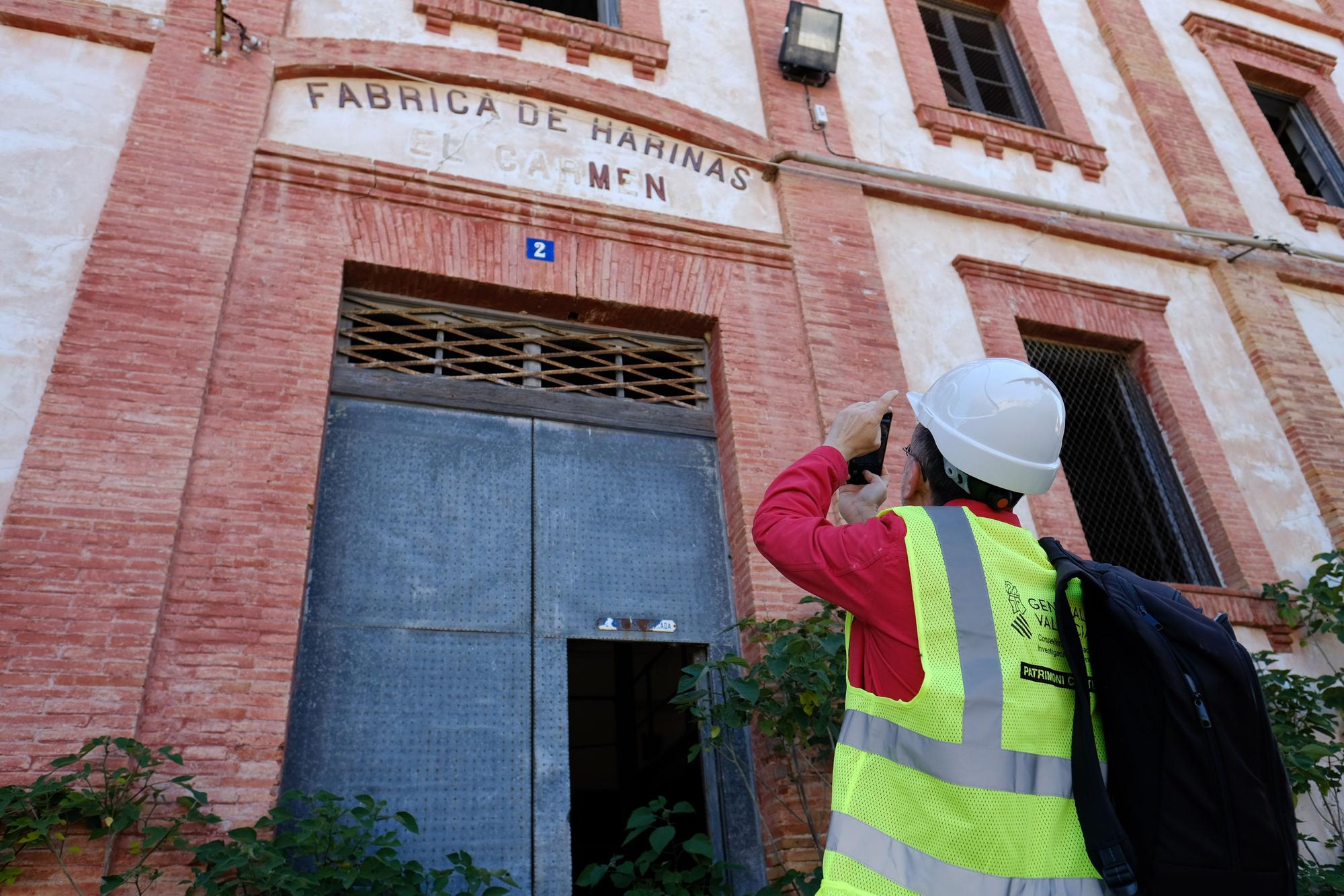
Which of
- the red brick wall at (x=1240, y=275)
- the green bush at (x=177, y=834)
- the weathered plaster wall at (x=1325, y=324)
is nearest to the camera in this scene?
the green bush at (x=177, y=834)

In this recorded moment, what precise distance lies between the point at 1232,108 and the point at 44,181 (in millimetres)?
9204

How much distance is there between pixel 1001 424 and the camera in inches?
85.9

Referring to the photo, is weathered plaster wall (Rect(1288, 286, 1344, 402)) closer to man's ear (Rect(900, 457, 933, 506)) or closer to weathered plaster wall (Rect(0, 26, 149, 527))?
man's ear (Rect(900, 457, 933, 506))

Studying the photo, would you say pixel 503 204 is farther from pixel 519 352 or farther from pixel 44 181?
pixel 44 181

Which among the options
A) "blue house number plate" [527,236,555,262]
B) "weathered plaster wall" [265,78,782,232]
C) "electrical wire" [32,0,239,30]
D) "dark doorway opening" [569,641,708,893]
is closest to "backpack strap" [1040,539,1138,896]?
"blue house number plate" [527,236,555,262]

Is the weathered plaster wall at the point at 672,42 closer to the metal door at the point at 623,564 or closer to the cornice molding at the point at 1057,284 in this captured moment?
the cornice molding at the point at 1057,284

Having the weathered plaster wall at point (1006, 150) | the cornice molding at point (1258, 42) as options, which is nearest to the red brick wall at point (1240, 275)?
the weathered plaster wall at point (1006, 150)

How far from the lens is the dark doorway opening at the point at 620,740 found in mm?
7258

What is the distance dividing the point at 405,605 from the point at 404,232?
6.62ft

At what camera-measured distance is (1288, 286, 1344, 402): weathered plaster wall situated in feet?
24.9

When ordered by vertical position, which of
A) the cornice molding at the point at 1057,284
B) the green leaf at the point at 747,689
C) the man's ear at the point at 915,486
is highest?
the cornice molding at the point at 1057,284

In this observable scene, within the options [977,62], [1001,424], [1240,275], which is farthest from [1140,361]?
[1001,424]

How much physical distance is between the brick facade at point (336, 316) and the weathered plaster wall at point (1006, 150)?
118mm

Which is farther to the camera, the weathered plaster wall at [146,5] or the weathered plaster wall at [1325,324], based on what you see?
the weathered plaster wall at [1325,324]
